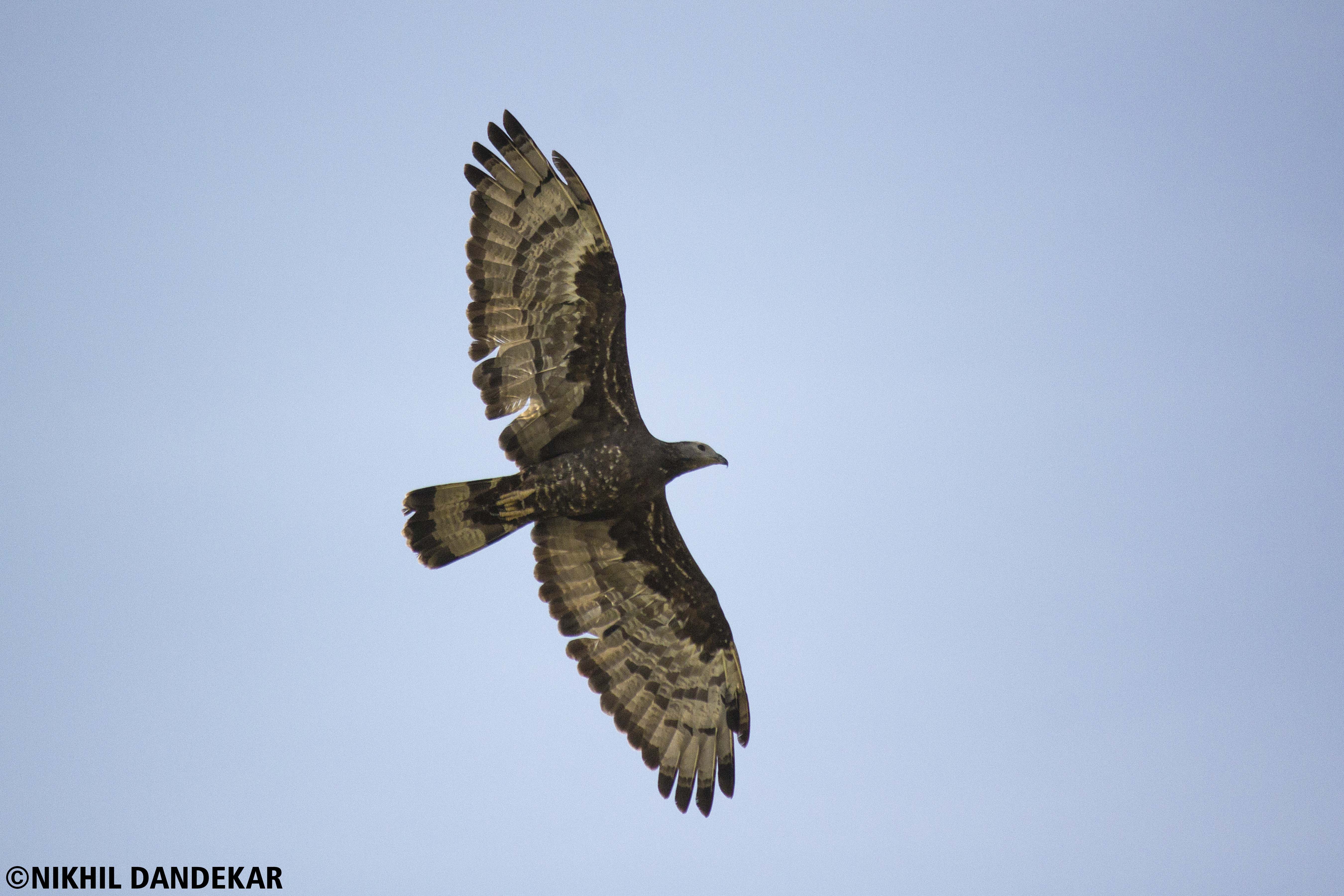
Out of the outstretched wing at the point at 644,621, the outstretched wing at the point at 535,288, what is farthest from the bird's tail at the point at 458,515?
the outstretched wing at the point at 644,621

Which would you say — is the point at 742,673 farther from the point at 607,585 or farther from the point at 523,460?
the point at 523,460

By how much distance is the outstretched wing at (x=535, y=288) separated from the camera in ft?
37.2

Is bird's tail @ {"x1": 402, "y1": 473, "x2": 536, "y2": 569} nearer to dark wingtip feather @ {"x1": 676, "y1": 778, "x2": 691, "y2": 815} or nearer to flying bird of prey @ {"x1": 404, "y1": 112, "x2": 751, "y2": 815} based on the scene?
flying bird of prey @ {"x1": 404, "y1": 112, "x2": 751, "y2": 815}

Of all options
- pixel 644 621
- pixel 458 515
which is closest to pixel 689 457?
pixel 644 621

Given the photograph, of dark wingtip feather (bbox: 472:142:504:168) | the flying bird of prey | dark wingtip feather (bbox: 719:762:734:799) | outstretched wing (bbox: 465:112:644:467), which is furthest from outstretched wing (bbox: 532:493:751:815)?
dark wingtip feather (bbox: 472:142:504:168)

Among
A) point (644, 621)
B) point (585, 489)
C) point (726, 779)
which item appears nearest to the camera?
point (585, 489)

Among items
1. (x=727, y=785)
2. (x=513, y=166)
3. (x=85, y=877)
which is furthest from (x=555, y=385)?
(x=85, y=877)

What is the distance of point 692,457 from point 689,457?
37 millimetres

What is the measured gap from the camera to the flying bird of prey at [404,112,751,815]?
37.3ft

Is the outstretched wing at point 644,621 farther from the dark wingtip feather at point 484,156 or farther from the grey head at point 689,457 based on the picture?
the dark wingtip feather at point 484,156

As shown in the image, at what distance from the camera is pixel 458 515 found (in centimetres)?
1144

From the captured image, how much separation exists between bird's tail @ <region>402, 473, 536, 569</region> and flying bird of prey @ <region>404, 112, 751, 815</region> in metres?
0.01

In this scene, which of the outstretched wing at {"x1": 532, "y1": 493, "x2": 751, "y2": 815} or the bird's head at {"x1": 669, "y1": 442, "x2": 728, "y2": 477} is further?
the outstretched wing at {"x1": 532, "y1": 493, "x2": 751, "y2": 815}

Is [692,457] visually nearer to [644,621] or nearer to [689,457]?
[689,457]
